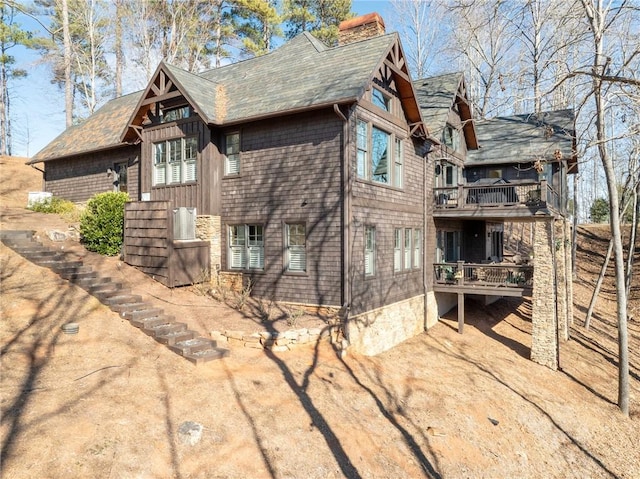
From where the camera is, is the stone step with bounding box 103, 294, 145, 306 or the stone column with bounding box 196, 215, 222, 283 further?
the stone column with bounding box 196, 215, 222, 283

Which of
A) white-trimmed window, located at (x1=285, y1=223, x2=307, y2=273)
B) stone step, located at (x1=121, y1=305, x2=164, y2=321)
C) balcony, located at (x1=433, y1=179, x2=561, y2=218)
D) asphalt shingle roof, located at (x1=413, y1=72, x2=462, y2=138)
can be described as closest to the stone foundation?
white-trimmed window, located at (x1=285, y1=223, x2=307, y2=273)

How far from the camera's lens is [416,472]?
7.77 metres

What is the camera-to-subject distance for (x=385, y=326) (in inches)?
551

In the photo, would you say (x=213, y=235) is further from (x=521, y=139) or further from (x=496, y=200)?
(x=521, y=139)

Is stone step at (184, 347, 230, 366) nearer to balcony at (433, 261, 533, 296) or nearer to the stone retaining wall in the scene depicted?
the stone retaining wall

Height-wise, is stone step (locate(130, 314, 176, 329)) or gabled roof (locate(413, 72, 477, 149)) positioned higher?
gabled roof (locate(413, 72, 477, 149))

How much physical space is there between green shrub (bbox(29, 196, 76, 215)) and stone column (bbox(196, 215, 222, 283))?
9299mm

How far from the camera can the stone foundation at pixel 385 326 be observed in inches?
487

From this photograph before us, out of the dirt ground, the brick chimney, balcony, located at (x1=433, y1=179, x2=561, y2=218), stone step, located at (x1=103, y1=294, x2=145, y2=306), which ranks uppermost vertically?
the brick chimney

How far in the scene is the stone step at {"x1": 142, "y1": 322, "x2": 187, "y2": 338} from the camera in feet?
33.3

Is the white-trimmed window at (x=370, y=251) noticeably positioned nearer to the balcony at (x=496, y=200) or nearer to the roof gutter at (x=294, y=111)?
the roof gutter at (x=294, y=111)

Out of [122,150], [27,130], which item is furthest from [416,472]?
[27,130]

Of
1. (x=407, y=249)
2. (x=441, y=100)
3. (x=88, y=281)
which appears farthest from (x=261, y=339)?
(x=441, y=100)

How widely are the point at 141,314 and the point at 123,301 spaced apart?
3.23 ft
